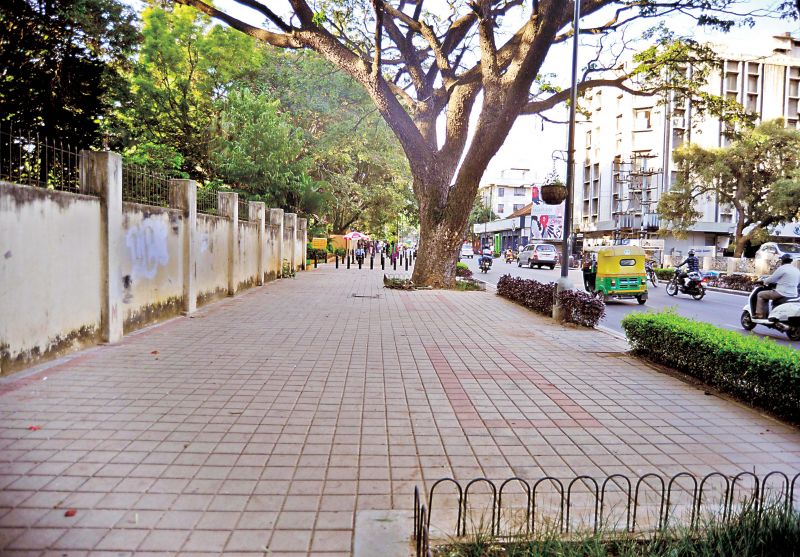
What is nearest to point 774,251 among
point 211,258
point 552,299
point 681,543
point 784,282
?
point 784,282

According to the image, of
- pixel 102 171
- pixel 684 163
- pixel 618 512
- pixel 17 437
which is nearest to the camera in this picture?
pixel 618 512

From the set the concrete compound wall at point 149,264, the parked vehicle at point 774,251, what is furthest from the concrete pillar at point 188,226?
the parked vehicle at point 774,251

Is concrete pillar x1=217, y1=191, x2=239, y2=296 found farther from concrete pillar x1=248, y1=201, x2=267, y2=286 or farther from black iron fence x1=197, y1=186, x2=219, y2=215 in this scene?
concrete pillar x1=248, y1=201, x2=267, y2=286

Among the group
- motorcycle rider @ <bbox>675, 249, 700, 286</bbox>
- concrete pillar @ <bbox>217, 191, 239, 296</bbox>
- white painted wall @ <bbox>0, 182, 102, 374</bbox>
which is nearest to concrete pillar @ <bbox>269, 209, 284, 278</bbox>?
concrete pillar @ <bbox>217, 191, 239, 296</bbox>

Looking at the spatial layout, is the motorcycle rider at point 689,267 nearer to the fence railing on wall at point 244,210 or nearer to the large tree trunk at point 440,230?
the large tree trunk at point 440,230

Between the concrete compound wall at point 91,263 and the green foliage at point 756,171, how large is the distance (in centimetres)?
2808

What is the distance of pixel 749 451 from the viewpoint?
4.45m

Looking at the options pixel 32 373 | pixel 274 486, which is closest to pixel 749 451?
pixel 274 486

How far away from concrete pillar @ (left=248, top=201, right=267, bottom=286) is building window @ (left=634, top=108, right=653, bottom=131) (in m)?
39.5

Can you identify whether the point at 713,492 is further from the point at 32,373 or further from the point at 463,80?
the point at 463,80

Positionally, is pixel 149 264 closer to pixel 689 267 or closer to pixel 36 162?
pixel 36 162

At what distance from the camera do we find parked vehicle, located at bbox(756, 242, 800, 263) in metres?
26.6

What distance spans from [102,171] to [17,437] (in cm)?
448

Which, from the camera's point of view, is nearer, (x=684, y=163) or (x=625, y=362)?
(x=625, y=362)
